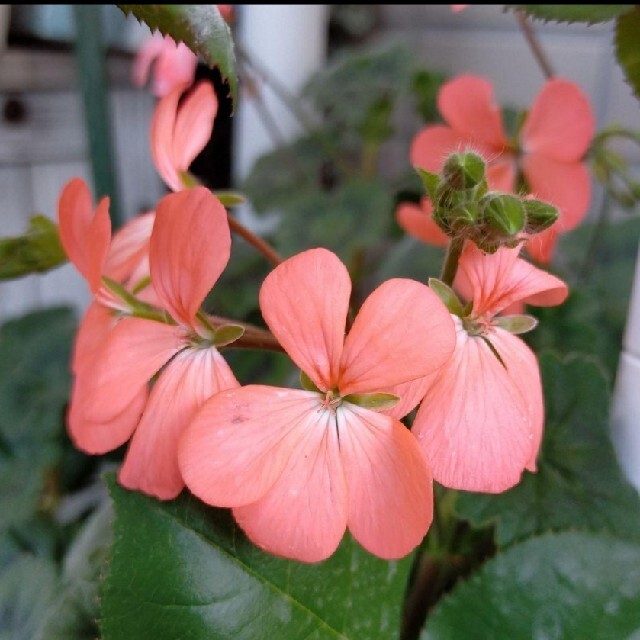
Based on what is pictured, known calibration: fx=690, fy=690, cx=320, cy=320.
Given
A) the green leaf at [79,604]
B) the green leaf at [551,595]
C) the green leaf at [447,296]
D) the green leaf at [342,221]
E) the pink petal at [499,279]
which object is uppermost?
the pink petal at [499,279]

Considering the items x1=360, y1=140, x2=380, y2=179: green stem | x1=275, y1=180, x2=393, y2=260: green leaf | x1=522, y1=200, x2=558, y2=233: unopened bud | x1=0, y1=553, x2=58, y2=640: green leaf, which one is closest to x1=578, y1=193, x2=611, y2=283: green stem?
x1=275, y1=180, x2=393, y2=260: green leaf

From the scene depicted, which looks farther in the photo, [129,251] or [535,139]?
[535,139]

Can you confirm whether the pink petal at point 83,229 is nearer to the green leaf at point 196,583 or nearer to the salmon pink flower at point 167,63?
the green leaf at point 196,583

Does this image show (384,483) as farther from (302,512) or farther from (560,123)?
(560,123)

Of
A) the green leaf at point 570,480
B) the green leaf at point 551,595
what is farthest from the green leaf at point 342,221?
the green leaf at point 551,595

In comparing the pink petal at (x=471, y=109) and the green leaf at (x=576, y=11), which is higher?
the green leaf at (x=576, y=11)

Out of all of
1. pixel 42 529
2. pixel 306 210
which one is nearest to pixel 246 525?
pixel 42 529

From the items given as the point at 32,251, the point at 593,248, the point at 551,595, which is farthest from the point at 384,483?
the point at 593,248

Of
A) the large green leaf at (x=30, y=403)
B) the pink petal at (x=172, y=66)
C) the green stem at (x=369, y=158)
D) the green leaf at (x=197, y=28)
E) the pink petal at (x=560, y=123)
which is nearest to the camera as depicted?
the green leaf at (x=197, y=28)
